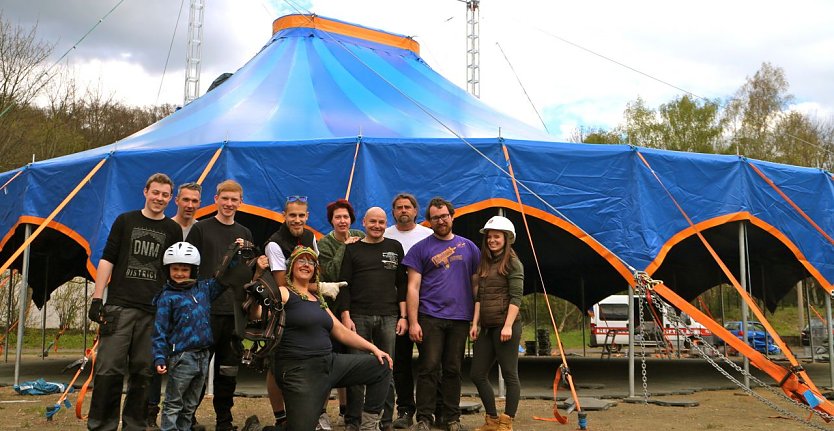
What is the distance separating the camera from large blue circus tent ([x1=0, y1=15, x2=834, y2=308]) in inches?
278

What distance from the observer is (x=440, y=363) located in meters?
5.02

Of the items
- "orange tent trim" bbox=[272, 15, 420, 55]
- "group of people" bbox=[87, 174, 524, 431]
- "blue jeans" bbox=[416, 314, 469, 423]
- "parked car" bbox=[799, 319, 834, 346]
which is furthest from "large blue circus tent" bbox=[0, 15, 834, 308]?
"parked car" bbox=[799, 319, 834, 346]

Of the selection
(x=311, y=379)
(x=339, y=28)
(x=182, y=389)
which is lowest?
(x=182, y=389)

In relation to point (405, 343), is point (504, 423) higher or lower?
lower

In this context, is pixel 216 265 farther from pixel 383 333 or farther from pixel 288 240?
pixel 383 333

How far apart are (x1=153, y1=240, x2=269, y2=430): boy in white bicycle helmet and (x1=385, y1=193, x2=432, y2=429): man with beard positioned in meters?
1.25

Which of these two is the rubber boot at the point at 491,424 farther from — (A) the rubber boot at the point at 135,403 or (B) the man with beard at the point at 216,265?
(A) the rubber boot at the point at 135,403

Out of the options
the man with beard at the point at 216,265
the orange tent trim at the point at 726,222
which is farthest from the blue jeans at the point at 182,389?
the orange tent trim at the point at 726,222

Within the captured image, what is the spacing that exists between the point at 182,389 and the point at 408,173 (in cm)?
339

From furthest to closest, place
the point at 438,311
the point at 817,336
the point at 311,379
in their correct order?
1. the point at 817,336
2. the point at 438,311
3. the point at 311,379

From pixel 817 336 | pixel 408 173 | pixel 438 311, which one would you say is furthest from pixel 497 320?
pixel 817 336

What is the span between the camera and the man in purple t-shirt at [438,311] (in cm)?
496

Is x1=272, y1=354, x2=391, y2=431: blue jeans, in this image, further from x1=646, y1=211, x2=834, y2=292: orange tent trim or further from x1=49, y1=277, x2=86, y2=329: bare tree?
x1=49, y1=277, x2=86, y2=329: bare tree

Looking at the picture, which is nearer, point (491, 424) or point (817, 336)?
point (491, 424)
